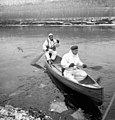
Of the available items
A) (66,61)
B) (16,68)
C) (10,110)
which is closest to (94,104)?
(66,61)

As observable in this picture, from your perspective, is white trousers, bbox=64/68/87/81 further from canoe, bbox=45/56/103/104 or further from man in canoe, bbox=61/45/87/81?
canoe, bbox=45/56/103/104

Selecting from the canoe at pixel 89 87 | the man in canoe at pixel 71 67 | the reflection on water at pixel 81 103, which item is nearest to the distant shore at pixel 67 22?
the man in canoe at pixel 71 67

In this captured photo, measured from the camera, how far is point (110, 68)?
1644cm

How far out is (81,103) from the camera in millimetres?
11102

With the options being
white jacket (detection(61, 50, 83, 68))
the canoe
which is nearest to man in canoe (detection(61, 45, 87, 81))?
white jacket (detection(61, 50, 83, 68))

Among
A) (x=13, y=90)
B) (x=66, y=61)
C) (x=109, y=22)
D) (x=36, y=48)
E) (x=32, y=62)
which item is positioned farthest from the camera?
(x=109, y=22)

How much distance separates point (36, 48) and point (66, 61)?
15.5 metres

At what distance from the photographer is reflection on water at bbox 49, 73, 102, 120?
977cm

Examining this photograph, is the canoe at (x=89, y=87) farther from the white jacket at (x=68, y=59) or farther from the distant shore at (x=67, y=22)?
the distant shore at (x=67, y=22)

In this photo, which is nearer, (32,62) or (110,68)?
(110,68)

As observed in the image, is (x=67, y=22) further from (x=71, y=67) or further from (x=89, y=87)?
(x=89, y=87)

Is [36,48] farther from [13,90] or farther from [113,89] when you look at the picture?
[113,89]

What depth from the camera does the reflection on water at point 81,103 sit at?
977 cm

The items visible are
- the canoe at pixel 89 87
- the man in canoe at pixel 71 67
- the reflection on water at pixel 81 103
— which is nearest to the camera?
the reflection on water at pixel 81 103
